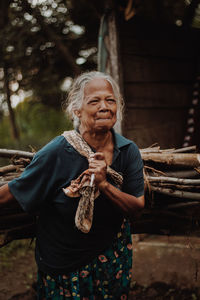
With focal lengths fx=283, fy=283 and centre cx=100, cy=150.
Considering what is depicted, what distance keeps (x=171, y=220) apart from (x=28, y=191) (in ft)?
4.40

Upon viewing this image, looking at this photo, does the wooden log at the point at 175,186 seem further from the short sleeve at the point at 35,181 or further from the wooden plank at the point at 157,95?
the wooden plank at the point at 157,95

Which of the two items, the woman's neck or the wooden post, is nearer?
the woman's neck

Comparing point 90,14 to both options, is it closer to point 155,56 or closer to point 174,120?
point 155,56

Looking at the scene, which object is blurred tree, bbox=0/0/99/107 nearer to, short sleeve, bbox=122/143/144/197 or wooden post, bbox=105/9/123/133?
wooden post, bbox=105/9/123/133

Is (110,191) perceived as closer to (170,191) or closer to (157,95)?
(170,191)

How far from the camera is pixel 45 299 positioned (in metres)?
1.81

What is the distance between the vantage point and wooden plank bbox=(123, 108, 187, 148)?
4.07 meters

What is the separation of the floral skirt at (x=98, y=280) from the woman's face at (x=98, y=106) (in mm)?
711

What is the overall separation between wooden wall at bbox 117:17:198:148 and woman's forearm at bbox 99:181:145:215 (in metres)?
2.35

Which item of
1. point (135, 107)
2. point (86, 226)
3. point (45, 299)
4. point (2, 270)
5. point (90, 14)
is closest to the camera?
point (86, 226)

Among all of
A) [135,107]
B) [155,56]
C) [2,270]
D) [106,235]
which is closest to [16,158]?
[106,235]

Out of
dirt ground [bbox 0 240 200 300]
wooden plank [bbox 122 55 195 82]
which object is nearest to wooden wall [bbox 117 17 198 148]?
wooden plank [bbox 122 55 195 82]

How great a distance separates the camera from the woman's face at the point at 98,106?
5.23 feet

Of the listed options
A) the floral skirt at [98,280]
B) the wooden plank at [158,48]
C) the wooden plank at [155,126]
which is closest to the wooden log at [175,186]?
the floral skirt at [98,280]
